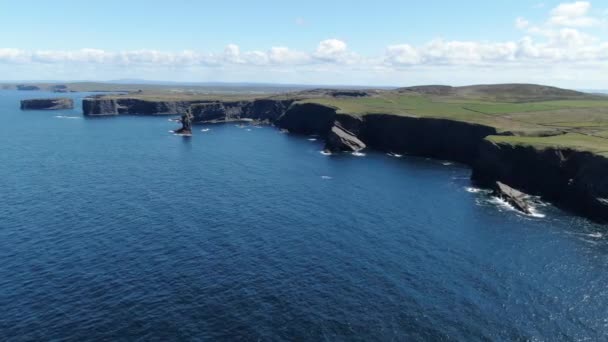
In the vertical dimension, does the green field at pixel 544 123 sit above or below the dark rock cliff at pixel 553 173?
above

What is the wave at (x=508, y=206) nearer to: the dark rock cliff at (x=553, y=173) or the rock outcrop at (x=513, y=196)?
the rock outcrop at (x=513, y=196)

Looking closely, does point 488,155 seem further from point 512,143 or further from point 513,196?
point 513,196

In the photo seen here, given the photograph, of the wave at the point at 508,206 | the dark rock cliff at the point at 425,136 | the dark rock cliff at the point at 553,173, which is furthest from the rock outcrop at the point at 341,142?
the wave at the point at 508,206

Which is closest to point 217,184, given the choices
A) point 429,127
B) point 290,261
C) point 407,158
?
point 290,261

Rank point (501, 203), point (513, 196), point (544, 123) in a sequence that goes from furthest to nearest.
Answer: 1. point (544, 123)
2. point (501, 203)
3. point (513, 196)

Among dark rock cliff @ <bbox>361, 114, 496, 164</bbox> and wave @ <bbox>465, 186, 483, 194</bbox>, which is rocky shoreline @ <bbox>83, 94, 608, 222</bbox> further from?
wave @ <bbox>465, 186, 483, 194</bbox>

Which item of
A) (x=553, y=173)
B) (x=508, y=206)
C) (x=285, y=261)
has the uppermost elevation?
(x=553, y=173)

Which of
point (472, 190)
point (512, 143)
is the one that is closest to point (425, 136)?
point (512, 143)

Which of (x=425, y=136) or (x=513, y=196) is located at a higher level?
(x=425, y=136)

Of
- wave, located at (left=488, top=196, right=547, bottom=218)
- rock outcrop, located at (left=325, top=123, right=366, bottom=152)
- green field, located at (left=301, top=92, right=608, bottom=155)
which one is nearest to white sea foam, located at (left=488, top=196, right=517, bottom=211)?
wave, located at (left=488, top=196, right=547, bottom=218)
